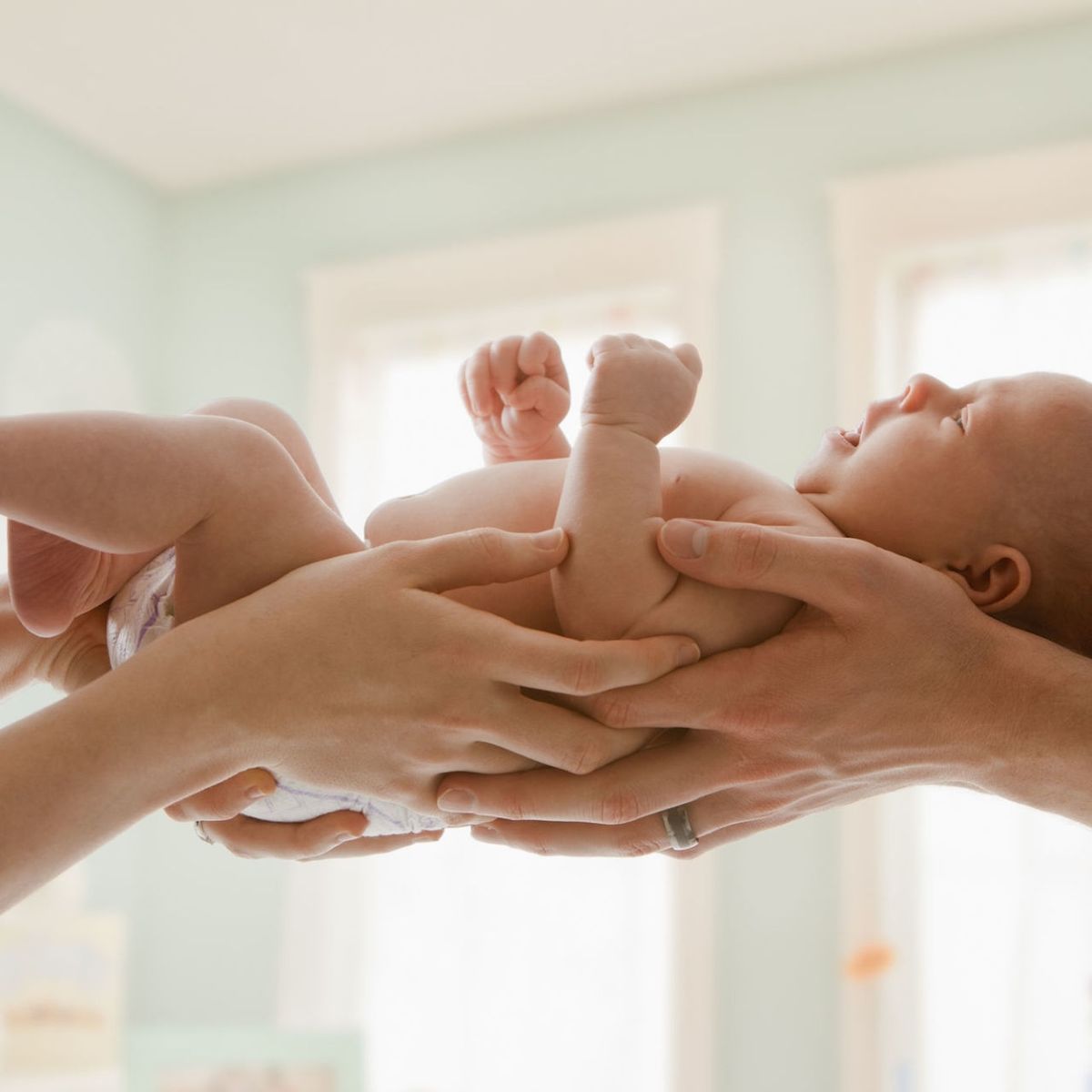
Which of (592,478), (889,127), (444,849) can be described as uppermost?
(889,127)

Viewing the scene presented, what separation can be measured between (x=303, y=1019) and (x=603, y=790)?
8.94 ft

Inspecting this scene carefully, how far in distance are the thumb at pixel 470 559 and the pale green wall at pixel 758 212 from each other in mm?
2205

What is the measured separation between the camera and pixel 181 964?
12.3ft

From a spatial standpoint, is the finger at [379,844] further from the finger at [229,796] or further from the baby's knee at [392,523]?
the baby's knee at [392,523]

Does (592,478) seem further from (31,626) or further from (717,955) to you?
(717,955)

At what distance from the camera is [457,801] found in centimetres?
108

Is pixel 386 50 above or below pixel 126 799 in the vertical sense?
above

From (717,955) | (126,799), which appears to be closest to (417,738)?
(126,799)

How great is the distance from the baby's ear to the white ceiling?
2315 mm

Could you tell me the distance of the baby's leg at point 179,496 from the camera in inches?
37.1

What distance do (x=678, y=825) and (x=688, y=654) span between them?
0.63ft

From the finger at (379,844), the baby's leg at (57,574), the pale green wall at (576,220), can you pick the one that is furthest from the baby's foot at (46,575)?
the pale green wall at (576,220)

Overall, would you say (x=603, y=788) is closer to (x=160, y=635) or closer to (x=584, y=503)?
(x=584, y=503)

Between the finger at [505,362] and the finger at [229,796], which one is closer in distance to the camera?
the finger at [229,796]
